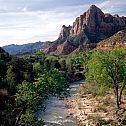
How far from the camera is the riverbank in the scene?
174ft

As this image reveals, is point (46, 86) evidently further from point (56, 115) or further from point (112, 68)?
point (112, 68)

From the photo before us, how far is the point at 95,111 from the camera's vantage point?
61.6 m

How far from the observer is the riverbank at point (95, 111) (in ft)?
174

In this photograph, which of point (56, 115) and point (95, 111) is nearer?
point (56, 115)

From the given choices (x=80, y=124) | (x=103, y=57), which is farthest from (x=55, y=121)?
(x=103, y=57)

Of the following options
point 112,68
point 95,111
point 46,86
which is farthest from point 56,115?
point 46,86

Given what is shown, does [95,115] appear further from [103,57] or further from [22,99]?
[22,99]

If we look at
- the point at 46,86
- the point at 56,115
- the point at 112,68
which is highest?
the point at 46,86

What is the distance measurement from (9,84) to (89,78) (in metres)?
16.4

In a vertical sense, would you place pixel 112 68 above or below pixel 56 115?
above

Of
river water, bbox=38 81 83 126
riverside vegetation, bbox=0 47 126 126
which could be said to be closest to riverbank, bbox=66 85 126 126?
riverside vegetation, bbox=0 47 126 126

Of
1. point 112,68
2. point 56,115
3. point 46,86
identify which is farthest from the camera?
point 112,68

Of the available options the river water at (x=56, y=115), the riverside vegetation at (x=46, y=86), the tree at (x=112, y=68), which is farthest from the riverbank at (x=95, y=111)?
the tree at (x=112, y=68)

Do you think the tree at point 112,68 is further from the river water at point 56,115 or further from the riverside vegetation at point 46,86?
the river water at point 56,115
